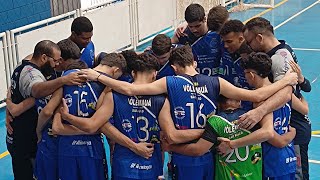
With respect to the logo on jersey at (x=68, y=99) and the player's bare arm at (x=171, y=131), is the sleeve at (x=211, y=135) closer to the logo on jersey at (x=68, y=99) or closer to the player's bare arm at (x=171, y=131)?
the player's bare arm at (x=171, y=131)

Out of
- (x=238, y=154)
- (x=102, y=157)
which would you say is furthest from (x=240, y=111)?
(x=102, y=157)

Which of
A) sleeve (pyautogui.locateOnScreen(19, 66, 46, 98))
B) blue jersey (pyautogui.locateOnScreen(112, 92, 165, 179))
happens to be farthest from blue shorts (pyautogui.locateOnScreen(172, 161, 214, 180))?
sleeve (pyautogui.locateOnScreen(19, 66, 46, 98))

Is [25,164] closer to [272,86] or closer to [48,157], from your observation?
[48,157]

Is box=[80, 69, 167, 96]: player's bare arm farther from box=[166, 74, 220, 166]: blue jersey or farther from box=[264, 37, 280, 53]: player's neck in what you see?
box=[264, 37, 280, 53]: player's neck

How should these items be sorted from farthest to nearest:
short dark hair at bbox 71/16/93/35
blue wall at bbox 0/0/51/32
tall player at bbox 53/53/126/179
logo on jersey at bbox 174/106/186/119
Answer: blue wall at bbox 0/0/51/32 → short dark hair at bbox 71/16/93/35 → tall player at bbox 53/53/126/179 → logo on jersey at bbox 174/106/186/119

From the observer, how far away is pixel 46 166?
6.63 meters

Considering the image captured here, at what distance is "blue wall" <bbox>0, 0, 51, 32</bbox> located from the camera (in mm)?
12078

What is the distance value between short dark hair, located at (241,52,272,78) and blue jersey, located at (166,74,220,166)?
0.39 metres

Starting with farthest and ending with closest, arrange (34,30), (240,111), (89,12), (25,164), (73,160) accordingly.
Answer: (89,12), (34,30), (25,164), (73,160), (240,111)

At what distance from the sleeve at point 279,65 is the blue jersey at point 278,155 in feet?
1.20

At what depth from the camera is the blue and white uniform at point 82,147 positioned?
6121 mm

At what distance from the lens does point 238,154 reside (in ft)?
19.2

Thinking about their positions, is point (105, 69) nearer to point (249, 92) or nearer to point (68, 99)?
point (68, 99)

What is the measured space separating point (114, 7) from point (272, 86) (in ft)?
31.7
